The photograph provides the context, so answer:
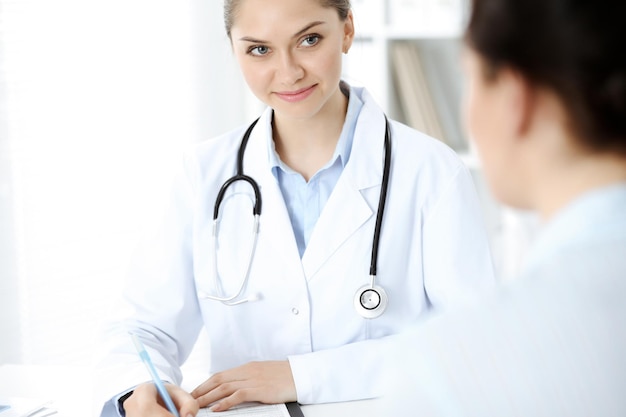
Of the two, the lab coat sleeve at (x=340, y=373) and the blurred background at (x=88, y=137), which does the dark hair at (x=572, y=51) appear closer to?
the lab coat sleeve at (x=340, y=373)

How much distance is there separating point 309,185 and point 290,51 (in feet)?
0.92

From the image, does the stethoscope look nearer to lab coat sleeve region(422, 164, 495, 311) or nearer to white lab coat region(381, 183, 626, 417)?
lab coat sleeve region(422, 164, 495, 311)

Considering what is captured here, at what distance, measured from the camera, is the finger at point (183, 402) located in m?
1.25

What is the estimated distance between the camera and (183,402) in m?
1.27

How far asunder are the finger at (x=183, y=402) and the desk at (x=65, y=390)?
7.1 inches

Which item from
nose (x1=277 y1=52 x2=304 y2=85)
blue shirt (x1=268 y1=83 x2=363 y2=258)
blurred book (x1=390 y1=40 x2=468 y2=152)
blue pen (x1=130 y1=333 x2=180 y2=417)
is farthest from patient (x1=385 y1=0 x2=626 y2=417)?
blurred book (x1=390 y1=40 x2=468 y2=152)

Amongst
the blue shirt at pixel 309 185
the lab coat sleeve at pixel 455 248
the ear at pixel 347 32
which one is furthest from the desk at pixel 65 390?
the ear at pixel 347 32

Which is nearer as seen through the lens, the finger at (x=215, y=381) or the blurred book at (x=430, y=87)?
the finger at (x=215, y=381)

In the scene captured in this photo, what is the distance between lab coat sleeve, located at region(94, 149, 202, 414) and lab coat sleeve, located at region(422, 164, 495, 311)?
0.48 m

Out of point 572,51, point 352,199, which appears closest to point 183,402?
point 352,199

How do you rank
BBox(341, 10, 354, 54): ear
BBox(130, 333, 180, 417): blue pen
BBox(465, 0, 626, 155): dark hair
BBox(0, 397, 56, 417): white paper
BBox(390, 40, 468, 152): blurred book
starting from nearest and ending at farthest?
BBox(465, 0, 626, 155): dark hair
BBox(130, 333, 180, 417): blue pen
BBox(0, 397, 56, 417): white paper
BBox(341, 10, 354, 54): ear
BBox(390, 40, 468, 152): blurred book

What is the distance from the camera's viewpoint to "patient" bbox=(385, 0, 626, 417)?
0.66 meters

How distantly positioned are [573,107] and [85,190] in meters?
1.67

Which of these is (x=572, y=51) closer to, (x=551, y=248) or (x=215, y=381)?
(x=551, y=248)
